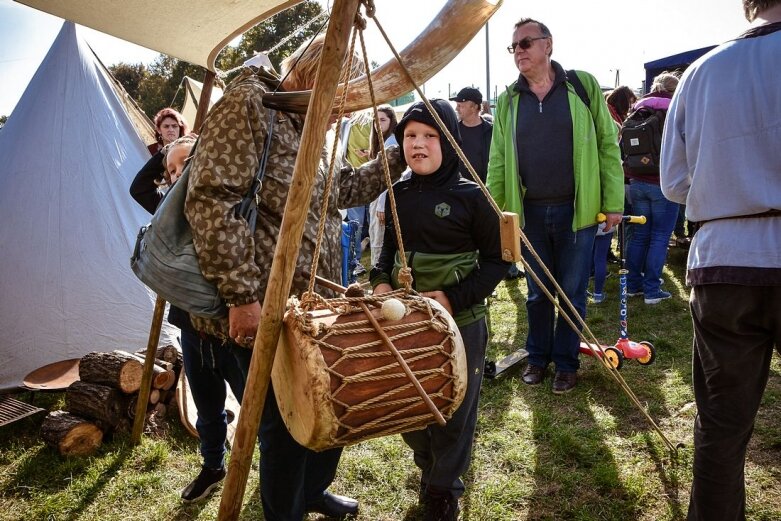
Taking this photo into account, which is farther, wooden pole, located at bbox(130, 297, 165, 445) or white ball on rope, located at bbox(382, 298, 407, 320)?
wooden pole, located at bbox(130, 297, 165, 445)

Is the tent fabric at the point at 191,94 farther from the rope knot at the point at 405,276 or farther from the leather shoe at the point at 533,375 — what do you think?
the rope knot at the point at 405,276

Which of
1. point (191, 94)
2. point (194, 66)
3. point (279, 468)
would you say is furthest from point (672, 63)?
point (194, 66)

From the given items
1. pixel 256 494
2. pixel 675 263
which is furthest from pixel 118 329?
pixel 675 263

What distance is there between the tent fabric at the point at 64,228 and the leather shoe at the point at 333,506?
2405 millimetres

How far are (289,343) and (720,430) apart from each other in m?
1.45

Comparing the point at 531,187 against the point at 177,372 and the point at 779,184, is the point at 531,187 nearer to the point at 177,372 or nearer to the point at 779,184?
the point at 779,184

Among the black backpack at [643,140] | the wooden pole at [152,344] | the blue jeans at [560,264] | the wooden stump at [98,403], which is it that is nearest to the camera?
the wooden pole at [152,344]

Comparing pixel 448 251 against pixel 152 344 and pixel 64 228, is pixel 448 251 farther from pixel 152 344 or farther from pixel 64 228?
pixel 64 228

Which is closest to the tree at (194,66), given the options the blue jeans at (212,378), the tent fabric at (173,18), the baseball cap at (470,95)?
the baseball cap at (470,95)

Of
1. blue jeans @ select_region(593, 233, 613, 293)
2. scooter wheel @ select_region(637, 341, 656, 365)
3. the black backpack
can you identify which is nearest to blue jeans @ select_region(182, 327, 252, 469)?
scooter wheel @ select_region(637, 341, 656, 365)

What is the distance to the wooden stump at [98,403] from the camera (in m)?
3.30

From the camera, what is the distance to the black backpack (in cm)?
469

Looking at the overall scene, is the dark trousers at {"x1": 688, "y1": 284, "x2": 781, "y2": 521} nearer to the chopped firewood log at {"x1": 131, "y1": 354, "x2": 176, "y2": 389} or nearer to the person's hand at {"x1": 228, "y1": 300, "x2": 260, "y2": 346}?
the person's hand at {"x1": 228, "y1": 300, "x2": 260, "y2": 346}

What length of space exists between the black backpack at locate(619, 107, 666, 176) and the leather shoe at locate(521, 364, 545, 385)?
219 cm
